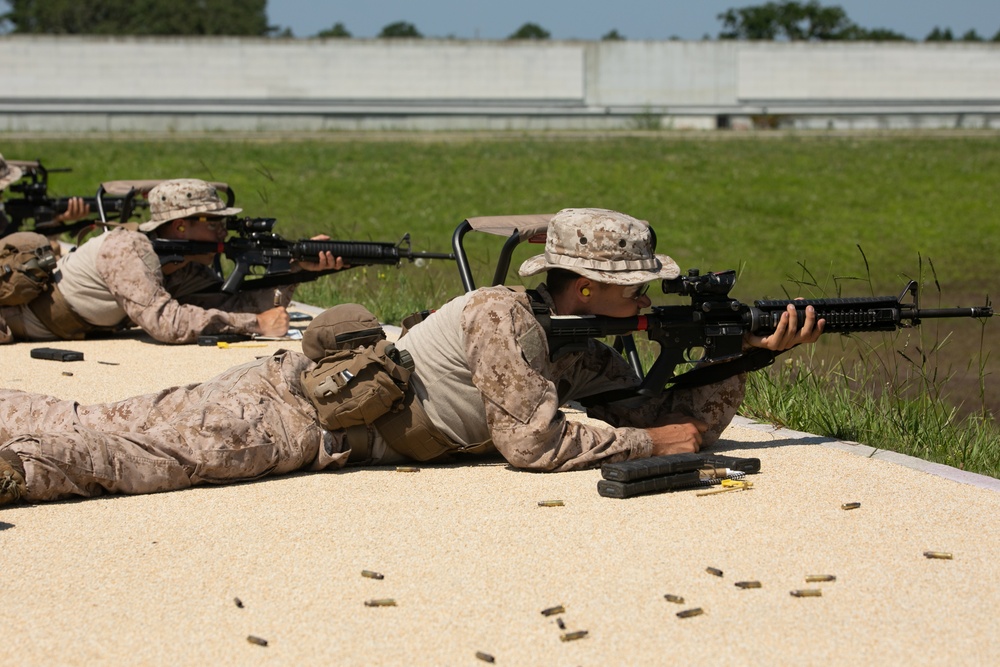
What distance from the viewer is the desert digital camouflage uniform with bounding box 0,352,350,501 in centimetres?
518

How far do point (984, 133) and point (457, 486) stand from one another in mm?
39365

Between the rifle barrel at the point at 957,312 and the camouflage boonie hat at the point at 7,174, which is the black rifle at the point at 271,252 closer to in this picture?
the camouflage boonie hat at the point at 7,174

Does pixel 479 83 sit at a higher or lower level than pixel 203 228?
higher

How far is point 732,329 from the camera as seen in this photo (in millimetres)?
5734

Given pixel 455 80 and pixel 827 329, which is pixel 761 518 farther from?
pixel 455 80

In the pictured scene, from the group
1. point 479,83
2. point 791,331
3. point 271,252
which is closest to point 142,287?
point 271,252

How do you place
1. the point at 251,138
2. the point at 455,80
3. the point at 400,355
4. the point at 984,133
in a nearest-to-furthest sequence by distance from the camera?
the point at 400,355
the point at 251,138
the point at 984,133
the point at 455,80

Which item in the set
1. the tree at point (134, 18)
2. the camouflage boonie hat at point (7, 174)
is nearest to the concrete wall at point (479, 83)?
the camouflage boonie hat at point (7, 174)

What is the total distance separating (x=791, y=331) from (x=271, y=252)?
17.6 ft

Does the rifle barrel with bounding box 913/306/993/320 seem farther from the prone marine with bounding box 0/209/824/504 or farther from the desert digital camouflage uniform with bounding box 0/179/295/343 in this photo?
the desert digital camouflage uniform with bounding box 0/179/295/343

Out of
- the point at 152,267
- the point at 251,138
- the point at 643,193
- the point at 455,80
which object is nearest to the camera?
the point at 152,267

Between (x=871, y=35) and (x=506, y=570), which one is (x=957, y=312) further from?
(x=871, y=35)

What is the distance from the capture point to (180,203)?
9.54 meters

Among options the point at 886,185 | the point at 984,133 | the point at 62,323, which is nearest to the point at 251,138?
the point at 886,185
